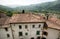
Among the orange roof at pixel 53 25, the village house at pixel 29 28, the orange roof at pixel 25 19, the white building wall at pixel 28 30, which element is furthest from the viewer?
the white building wall at pixel 28 30

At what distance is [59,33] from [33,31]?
968 centimetres

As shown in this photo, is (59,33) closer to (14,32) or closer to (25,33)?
(25,33)

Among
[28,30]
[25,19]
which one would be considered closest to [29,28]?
[28,30]

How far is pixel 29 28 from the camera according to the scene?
36.0m

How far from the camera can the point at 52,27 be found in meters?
34.2

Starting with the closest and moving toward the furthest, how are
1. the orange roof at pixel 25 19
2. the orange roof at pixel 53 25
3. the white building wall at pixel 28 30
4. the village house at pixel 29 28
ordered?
1. the orange roof at pixel 53 25
2. the village house at pixel 29 28
3. the orange roof at pixel 25 19
4. the white building wall at pixel 28 30

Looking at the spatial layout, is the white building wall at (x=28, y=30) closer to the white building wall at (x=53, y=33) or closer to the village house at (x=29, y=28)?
the village house at (x=29, y=28)

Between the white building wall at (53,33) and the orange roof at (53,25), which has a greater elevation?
the orange roof at (53,25)

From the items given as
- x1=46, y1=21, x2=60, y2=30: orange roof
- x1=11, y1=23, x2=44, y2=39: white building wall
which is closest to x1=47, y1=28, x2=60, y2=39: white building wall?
x1=46, y1=21, x2=60, y2=30: orange roof

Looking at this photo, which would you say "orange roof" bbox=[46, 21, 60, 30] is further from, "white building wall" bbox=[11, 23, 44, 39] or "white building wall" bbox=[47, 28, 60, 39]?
"white building wall" bbox=[11, 23, 44, 39]

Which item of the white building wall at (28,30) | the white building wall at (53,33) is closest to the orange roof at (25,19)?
the white building wall at (28,30)

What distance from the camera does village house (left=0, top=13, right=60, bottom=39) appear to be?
1372 inches

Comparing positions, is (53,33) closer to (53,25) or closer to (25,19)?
(53,25)

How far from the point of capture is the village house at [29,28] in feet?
114
